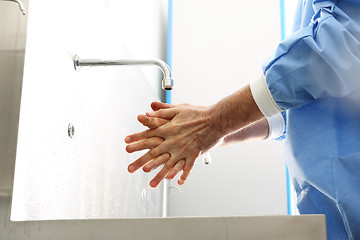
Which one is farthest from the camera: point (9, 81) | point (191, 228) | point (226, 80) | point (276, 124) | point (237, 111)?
point (226, 80)

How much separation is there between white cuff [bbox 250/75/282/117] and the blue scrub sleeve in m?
0.01

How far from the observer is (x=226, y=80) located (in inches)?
90.5

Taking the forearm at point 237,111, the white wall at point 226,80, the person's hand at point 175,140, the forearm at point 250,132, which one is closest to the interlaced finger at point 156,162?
the person's hand at point 175,140

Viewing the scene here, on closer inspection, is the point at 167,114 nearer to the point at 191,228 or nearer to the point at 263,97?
the point at 263,97

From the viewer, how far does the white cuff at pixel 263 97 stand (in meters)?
0.81

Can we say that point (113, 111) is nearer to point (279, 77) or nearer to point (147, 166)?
point (147, 166)

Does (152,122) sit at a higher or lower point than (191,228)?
higher

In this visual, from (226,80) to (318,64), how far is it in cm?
153

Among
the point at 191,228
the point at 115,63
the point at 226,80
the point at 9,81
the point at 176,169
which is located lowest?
the point at 191,228

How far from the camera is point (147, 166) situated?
2.90ft

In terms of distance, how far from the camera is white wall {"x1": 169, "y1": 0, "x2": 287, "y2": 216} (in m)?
2.15

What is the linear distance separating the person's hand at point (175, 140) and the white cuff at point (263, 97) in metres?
0.12

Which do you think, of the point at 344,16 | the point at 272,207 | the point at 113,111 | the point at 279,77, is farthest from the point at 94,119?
the point at 272,207

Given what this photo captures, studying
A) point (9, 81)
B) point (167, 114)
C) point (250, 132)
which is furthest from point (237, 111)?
point (9, 81)
